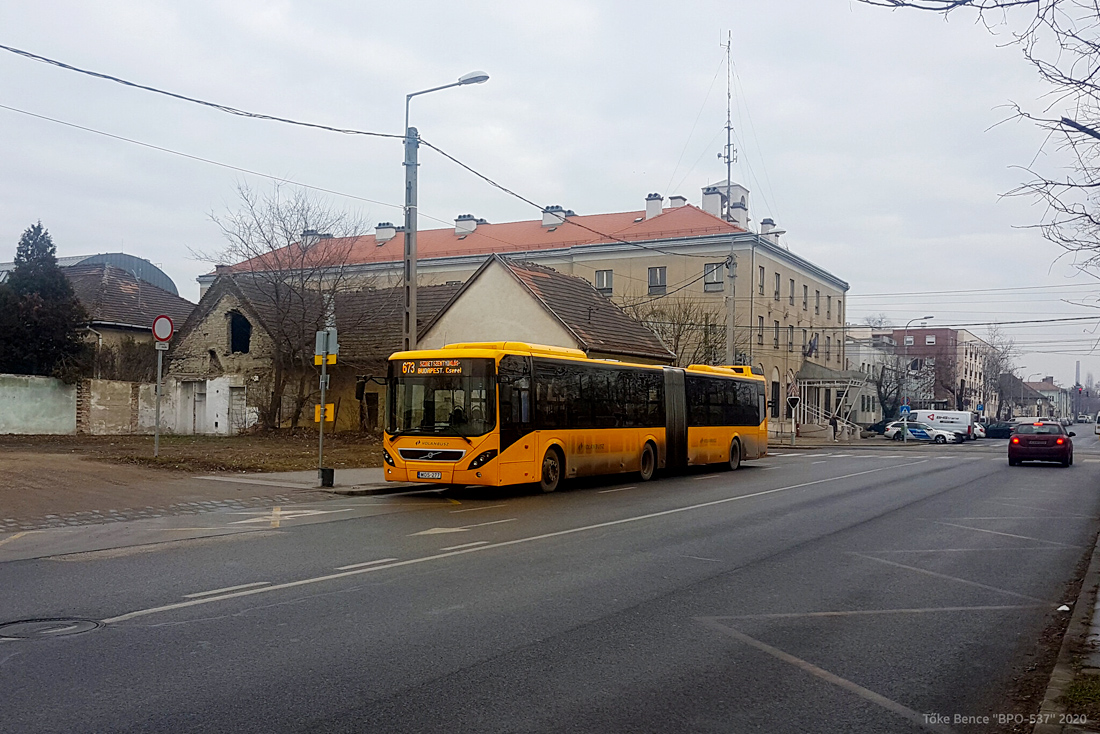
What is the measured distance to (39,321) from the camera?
1208 inches

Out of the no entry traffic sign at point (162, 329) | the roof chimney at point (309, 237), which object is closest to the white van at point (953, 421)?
the roof chimney at point (309, 237)

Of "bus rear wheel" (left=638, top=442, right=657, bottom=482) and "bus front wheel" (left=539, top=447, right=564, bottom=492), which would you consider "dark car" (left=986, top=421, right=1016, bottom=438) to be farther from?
"bus front wheel" (left=539, top=447, right=564, bottom=492)

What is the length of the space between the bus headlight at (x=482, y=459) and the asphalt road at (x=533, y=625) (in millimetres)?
3017

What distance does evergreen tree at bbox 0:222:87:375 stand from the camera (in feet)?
101

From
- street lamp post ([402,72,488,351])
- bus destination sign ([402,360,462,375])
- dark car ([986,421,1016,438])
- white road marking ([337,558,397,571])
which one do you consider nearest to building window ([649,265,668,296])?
dark car ([986,421,1016,438])

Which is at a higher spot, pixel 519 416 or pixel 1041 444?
pixel 519 416

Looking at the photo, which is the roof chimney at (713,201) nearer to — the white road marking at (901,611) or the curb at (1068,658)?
the curb at (1068,658)

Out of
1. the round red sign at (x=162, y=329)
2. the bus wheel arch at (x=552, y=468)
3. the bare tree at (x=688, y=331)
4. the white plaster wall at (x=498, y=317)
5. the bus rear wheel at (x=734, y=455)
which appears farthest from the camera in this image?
the bare tree at (x=688, y=331)

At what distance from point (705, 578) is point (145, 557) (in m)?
6.16

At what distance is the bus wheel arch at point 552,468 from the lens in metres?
18.8

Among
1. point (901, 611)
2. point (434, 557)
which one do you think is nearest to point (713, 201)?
point (434, 557)

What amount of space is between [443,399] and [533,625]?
1077 centimetres

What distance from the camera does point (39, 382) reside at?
30.3 meters

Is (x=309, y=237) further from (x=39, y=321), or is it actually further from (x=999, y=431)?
(x=999, y=431)
